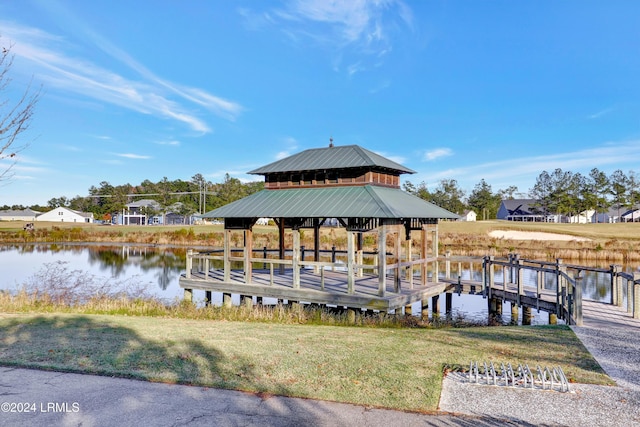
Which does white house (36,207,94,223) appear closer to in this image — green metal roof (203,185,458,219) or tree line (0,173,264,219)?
tree line (0,173,264,219)

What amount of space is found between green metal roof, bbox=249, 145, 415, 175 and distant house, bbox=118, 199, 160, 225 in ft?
258

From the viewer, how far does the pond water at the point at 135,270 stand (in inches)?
804

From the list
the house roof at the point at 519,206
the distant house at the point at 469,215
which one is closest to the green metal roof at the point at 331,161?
the house roof at the point at 519,206

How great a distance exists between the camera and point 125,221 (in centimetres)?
9575

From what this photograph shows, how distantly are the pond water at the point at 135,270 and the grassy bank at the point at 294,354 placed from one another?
875 centimetres

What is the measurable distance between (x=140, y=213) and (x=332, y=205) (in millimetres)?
88366

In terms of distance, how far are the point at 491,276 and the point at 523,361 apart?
10.1 m

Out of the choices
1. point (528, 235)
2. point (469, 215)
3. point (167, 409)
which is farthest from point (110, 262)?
point (469, 215)

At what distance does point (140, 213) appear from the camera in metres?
93.8

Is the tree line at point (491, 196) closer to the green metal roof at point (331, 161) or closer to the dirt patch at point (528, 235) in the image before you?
the dirt patch at point (528, 235)

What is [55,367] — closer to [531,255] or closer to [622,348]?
[622,348]

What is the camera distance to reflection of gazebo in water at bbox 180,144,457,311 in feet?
45.8

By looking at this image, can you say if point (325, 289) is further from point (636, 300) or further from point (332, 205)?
point (636, 300)

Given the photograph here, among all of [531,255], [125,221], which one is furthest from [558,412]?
[125,221]
